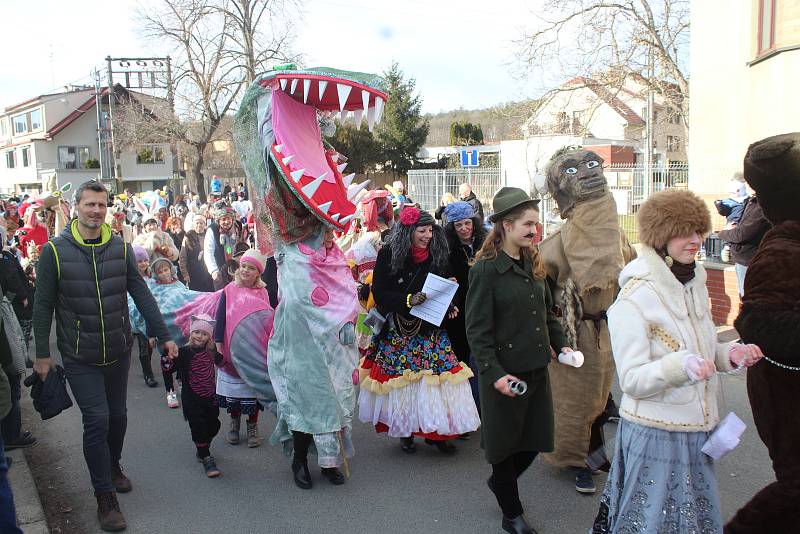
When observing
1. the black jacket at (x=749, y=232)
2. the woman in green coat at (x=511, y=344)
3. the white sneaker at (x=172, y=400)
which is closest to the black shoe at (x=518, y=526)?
the woman in green coat at (x=511, y=344)

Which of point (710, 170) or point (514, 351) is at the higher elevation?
point (710, 170)

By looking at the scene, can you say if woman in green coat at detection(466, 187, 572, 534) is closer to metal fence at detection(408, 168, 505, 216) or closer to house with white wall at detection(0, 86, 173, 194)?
metal fence at detection(408, 168, 505, 216)

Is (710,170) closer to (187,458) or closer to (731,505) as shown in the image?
(731,505)

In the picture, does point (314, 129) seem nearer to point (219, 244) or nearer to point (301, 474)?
point (301, 474)

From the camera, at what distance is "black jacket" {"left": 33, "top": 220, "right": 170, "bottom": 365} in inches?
153

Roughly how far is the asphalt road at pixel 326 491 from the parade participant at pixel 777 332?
985 mm

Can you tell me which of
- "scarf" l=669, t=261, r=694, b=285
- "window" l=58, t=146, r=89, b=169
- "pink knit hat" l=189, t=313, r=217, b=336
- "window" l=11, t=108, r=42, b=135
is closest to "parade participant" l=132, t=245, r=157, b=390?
"pink knit hat" l=189, t=313, r=217, b=336

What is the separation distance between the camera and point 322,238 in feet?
15.0

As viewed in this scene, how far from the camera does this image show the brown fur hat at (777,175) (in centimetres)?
313

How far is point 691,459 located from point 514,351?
40.1 inches

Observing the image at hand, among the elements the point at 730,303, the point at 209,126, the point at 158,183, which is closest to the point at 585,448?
the point at 730,303

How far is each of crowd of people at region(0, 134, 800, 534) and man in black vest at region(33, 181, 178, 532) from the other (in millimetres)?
12

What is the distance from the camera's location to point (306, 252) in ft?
14.7

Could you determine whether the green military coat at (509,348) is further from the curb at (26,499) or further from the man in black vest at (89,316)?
the curb at (26,499)
